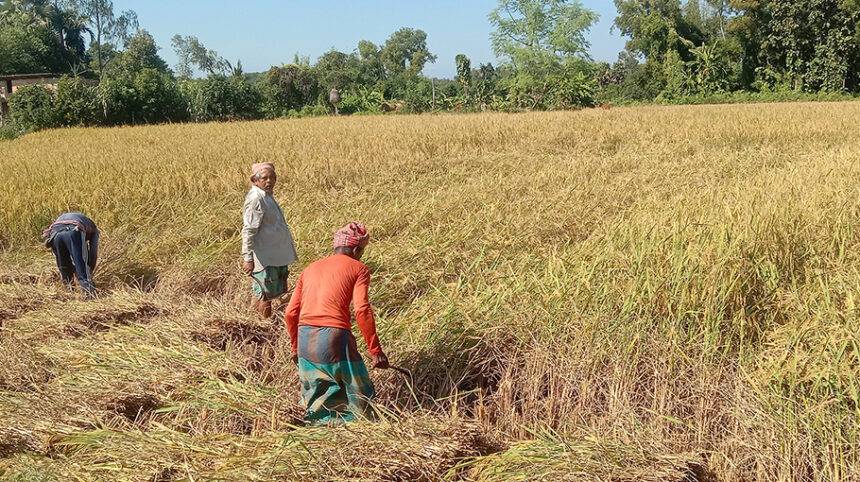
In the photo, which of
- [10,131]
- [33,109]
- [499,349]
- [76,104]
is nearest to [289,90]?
[76,104]

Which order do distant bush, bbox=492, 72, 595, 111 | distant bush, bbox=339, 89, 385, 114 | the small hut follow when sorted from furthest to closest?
1. distant bush, bbox=339, 89, 385, 114
2. the small hut
3. distant bush, bbox=492, 72, 595, 111

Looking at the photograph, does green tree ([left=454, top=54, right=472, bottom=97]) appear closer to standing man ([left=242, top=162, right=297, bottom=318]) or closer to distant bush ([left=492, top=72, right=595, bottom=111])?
distant bush ([left=492, top=72, right=595, bottom=111])

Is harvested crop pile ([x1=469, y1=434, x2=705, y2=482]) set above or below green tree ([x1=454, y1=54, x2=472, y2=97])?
below

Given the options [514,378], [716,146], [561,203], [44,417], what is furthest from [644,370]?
[716,146]

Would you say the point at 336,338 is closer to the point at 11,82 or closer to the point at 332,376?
the point at 332,376

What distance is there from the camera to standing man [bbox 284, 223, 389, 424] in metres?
2.95

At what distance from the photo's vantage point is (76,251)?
16.8ft

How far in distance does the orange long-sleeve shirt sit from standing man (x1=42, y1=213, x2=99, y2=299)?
9.11 feet

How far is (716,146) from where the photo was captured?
11195mm

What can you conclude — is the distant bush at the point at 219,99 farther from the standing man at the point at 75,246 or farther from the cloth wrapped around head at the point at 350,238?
the cloth wrapped around head at the point at 350,238

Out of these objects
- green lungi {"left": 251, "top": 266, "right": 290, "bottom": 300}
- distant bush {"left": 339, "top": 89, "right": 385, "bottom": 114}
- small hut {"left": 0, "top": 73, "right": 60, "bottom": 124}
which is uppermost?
small hut {"left": 0, "top": 73, "right": 60, "bottom": 124}

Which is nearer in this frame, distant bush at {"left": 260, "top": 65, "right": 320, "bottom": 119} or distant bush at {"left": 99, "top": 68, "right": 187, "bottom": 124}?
distant bush at {"left": 99, "top": 68, "right": 187, "bottom": 124}

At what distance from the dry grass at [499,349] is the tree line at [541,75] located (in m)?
22.8

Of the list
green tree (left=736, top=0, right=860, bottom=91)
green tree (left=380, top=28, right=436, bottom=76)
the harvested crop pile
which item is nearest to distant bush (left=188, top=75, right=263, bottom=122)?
green tree (left=736, top=0, right=860, bottom=91)
